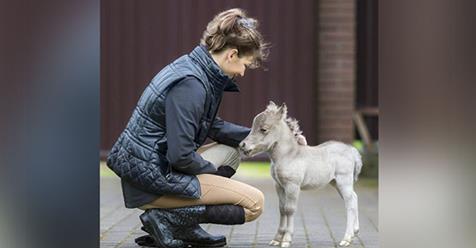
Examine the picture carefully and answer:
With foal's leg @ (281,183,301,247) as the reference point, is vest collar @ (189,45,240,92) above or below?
above

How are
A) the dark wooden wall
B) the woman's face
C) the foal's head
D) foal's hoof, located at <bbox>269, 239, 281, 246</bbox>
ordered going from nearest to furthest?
the woman's face
the foal's head
foal's hoof, located at <bbox>269, 239, 281, 246</bbox>
the dark wooden wall

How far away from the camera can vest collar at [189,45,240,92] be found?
507 centimetres

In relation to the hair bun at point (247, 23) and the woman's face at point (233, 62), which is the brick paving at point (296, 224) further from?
the hair bun at point (247, 23)

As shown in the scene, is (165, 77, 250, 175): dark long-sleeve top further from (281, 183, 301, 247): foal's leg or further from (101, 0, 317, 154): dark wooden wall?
(101, 0, 317, 154): dark wooden wall

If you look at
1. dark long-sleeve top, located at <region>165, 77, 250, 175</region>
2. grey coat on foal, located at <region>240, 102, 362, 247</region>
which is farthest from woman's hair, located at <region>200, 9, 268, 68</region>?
grey coat on foal, located at <region>240, 102, 362, 247</region>

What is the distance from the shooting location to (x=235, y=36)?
509cm

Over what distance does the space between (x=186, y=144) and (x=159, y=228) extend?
1.99 ft

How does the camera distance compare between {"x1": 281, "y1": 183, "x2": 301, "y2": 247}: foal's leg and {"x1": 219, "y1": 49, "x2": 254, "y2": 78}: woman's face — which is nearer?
{"x1": 219, "y1": 49, "x2": 254, "y2": 78}: woman's face

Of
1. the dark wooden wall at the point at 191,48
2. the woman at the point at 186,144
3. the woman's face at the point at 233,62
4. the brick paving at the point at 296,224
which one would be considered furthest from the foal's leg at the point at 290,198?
the dark wooden wall at the point at 191,48

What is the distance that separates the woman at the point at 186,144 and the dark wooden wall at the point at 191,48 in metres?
5.64

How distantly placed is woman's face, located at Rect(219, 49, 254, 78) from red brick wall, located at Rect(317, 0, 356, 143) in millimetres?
5898

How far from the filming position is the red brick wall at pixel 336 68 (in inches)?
430
